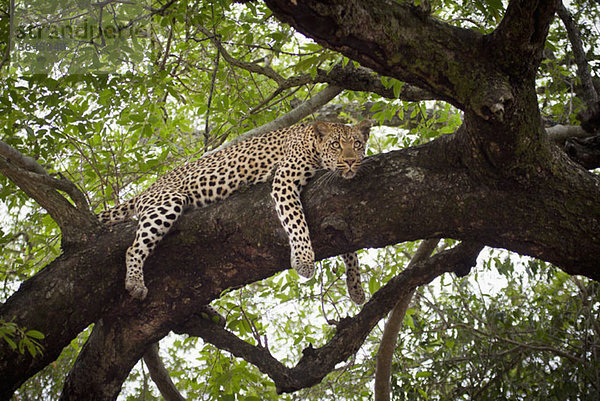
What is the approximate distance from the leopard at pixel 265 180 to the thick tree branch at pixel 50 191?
0.49 meters

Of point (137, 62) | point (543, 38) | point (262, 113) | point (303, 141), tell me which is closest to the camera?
point (543, 38)

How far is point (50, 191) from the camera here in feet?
15.7

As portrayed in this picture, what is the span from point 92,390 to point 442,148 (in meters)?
3.70

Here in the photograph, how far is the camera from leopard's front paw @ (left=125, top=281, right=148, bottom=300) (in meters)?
4.79

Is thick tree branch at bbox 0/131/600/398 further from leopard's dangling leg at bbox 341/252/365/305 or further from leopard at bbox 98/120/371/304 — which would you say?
leopard's dangling leg at bbox 341/252/365/305

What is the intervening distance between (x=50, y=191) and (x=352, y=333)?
2924 millimetres

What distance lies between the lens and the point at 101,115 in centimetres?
681

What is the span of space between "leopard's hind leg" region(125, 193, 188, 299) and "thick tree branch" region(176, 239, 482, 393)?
4.18 ft

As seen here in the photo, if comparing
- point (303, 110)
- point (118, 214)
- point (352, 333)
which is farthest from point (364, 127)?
point (118, 214)

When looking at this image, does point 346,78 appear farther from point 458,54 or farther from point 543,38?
point 543,38

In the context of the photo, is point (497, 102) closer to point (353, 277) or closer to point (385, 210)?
point (385, 210)

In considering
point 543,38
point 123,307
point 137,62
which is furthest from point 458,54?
point 137,62

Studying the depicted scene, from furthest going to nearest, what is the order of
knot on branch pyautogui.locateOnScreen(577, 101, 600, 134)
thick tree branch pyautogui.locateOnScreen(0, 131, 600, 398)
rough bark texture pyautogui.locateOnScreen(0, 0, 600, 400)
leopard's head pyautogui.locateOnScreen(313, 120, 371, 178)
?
1. leopard's head pyautogui.locateOnScreen(313, 120, 371, 178)
2. knot on branch pyautogui.locateOnScreen(577, 101, 600, 134)
3. thick tree branch pyautogui.locateOnScreen(0, 131, 600, 398)
4. rough bark texture pyautogui.locateOnScreen(0, 0, 600, 400)

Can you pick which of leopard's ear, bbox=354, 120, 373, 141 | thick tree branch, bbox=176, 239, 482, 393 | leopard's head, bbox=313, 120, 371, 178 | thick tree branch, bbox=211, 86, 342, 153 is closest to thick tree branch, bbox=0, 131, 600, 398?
leopard's head, bbox=313, 120, 371, 178
